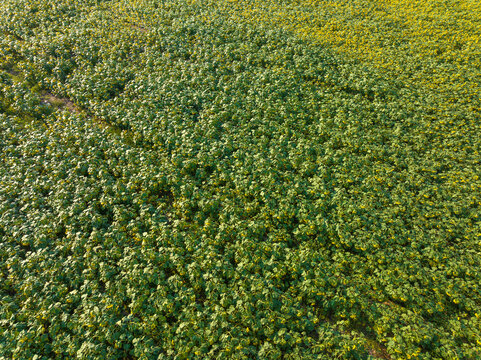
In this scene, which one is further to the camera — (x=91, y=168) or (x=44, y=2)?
(x=44, y=2)

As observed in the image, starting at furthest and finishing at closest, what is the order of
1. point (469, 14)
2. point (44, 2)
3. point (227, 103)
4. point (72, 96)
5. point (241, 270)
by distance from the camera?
point (44, 2) < point (469, 14) < point (72, 96) < point (227, 103) < point (241, 270)

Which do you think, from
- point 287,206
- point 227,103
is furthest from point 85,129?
point 287,206

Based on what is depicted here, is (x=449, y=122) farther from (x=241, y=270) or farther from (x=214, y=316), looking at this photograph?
(x=214, y=316)

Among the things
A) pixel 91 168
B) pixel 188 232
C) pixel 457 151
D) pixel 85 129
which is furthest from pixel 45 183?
pixel 457 151

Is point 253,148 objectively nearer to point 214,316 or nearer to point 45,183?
point 214,316

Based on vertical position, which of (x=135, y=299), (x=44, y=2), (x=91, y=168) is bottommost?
(x=135, y=299)

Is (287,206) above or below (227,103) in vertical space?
below

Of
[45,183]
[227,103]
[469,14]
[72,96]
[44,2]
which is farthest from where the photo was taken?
[44,2]
